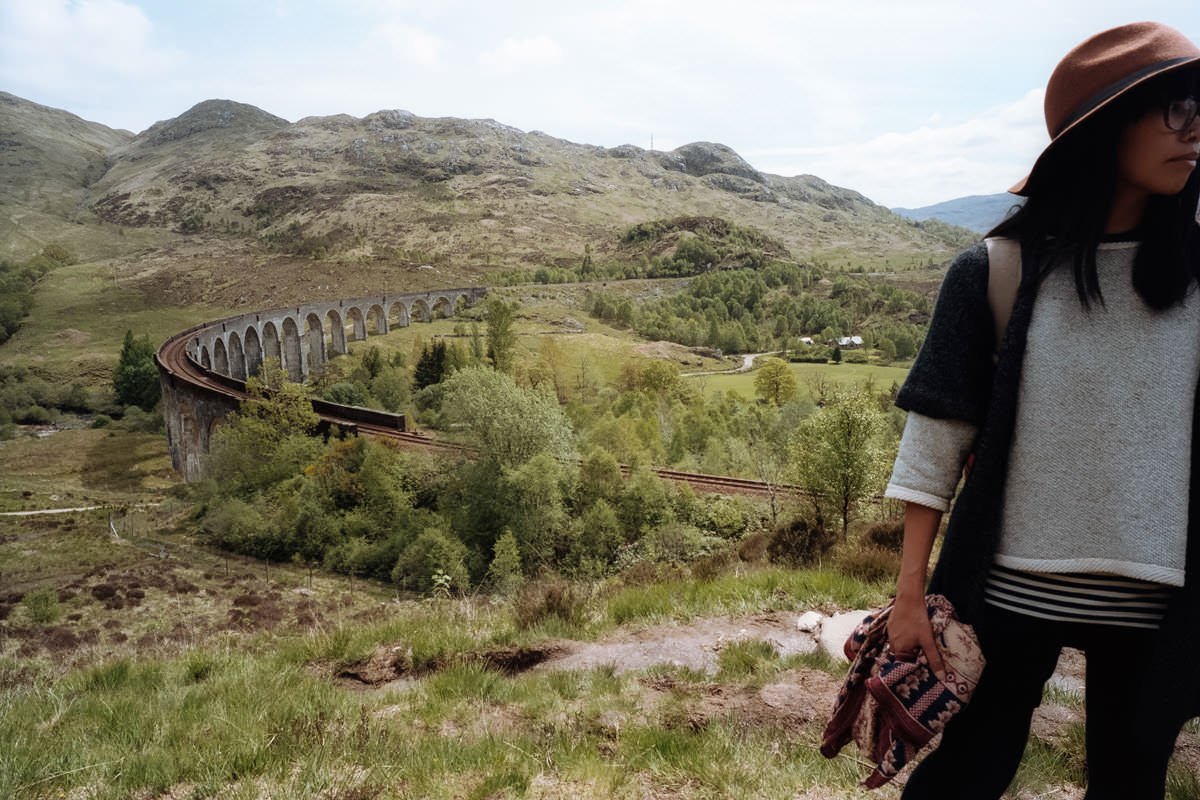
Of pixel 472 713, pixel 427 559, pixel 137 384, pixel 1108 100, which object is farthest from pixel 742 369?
pixel 1108 100

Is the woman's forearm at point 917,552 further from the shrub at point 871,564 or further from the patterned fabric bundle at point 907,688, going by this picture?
the shrub at point 871,564

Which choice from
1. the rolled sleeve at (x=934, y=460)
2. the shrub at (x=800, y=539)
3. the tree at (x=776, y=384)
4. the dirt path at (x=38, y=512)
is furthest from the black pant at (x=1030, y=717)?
the tree at (x=776, y=384)

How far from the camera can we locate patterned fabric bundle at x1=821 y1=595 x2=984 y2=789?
148 centimetres

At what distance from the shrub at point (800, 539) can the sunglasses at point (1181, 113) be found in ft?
30.2

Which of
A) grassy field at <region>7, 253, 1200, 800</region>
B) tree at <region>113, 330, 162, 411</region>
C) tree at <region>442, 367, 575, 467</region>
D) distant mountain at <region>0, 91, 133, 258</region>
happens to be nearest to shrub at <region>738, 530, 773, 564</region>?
grassy field at <region>7, 253, 1200, 800</region>

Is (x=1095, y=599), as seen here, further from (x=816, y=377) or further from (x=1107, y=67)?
(x=816, y=377)

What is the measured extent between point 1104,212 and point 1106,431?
0.47 metres

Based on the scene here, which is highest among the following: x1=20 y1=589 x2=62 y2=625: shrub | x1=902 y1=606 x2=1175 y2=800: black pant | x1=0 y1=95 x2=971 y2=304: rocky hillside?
x1=0 y1=95 x2=971 y2=304: rocky hillside

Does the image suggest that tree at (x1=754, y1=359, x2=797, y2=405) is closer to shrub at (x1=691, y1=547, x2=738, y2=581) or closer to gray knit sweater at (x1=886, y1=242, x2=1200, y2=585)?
shrub at (x1=691, y1=547, x2=738, y2=581)

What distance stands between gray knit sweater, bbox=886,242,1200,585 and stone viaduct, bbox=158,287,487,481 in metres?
36.4

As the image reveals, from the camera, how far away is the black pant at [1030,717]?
146 centimetres

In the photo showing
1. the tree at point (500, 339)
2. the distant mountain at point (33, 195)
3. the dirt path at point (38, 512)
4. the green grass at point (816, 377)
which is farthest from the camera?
the distant mountain at point (33, 195)

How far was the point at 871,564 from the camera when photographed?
586 cm

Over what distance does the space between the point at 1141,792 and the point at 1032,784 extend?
4.35 feet
